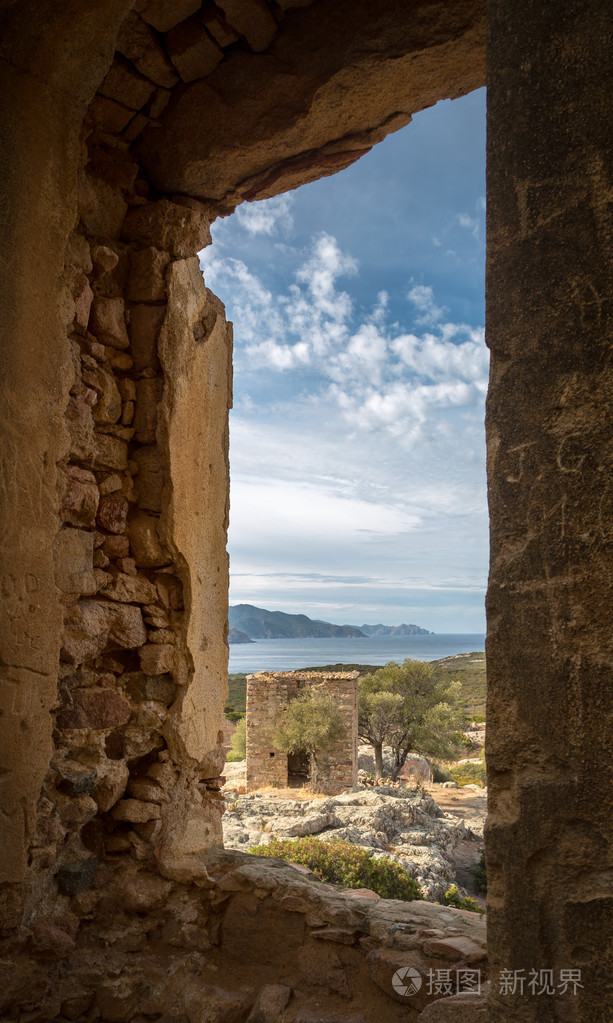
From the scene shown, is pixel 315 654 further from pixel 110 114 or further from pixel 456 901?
pixel 110 114

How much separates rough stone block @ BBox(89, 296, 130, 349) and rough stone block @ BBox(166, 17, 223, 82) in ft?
3.48

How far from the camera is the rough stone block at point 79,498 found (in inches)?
107

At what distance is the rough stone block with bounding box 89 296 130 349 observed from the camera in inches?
116

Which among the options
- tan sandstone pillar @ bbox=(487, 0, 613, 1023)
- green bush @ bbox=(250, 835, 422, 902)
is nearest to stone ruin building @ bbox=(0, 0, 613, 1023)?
tan sandstone pillar @ bbox=(487, 0, 613, 1023)

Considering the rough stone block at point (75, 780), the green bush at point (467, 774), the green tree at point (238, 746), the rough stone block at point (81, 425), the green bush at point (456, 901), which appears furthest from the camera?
the green tree at point (238, 746)

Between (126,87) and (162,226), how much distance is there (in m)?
0.59

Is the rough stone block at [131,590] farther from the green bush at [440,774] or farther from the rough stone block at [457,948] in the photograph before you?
the green bush at [440,774]

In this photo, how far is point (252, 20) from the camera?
274 centimetres

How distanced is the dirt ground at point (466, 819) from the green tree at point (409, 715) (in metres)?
1.26

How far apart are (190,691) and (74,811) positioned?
687mm

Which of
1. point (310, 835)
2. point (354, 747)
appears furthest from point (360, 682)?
point (310, 835)

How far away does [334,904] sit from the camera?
105 inches

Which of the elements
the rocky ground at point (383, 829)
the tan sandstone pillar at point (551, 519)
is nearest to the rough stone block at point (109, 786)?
the tan sandstone pillar at point (551, 519)

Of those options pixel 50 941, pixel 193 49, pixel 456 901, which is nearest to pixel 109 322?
pixel 193 49
